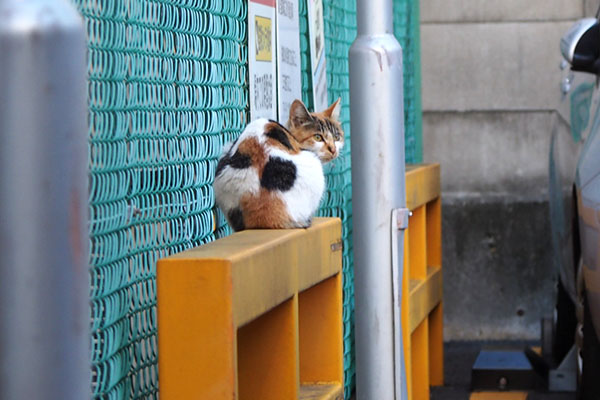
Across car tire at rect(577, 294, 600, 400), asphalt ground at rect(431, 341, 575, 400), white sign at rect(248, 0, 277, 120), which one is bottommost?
asphalt ground at rect(431, 341, 575, 400)

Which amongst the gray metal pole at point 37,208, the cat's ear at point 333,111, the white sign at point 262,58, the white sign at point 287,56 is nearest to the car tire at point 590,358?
the cat's ear at point 333,111

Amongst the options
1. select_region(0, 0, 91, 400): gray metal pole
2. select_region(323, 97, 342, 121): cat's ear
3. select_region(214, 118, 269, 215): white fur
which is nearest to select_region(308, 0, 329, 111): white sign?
select_region(323, 97, 342, 121): cat's ear

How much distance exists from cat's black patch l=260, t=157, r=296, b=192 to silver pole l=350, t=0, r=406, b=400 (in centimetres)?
30

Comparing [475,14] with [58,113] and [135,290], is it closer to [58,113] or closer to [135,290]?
[135,290]

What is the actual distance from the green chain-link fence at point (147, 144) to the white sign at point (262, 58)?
4cm

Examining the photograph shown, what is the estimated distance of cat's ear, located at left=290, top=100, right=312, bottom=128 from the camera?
3.59 m

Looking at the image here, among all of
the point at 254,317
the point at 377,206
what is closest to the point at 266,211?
the point at 377,206

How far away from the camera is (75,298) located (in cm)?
117

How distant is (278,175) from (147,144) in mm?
381

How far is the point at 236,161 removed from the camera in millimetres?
2875

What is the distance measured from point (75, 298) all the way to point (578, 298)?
398cm

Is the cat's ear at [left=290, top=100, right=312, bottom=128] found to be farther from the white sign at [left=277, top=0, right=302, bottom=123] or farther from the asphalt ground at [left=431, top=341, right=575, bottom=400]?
the asphalt ground at [left=431, top=341, right=575, bottom=400]

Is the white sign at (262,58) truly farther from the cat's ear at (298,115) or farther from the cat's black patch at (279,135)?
the cat's black patch at (279,135)

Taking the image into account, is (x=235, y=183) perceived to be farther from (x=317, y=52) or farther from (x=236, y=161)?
(x=317, y=52)
